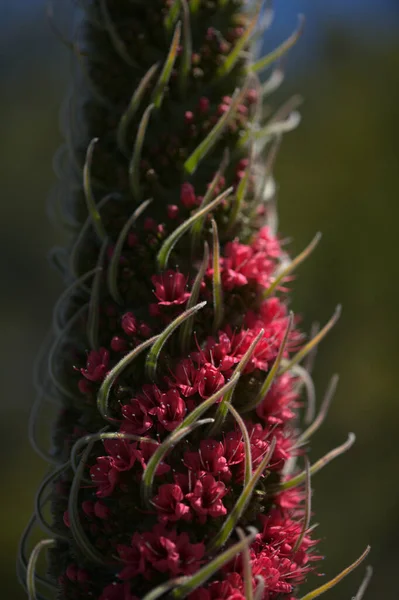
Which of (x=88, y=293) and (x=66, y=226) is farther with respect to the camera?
(x=66, y=226)

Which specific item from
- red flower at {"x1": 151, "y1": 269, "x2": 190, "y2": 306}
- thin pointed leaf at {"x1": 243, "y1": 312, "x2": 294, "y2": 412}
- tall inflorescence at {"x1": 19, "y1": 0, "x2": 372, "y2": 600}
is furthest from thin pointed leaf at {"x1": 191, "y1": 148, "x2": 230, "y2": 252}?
thin pointed leaf at {"x1": 243, "y1": 312, "x2": 294, "y2": 412}

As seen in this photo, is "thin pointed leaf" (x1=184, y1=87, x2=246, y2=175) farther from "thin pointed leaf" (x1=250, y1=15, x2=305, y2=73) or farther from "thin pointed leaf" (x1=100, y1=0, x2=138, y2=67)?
"thin pointed leaf" (x1=100, y1=0, x2=138, y2=67)

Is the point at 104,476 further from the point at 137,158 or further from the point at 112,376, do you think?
the point at 137,158

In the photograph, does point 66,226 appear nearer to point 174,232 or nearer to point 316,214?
point 174,232

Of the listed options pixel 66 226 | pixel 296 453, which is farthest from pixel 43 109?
pixel 296 453

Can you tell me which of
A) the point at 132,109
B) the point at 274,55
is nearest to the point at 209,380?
the point at 132,109

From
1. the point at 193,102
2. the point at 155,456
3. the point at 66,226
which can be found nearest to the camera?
the point at 155,456
